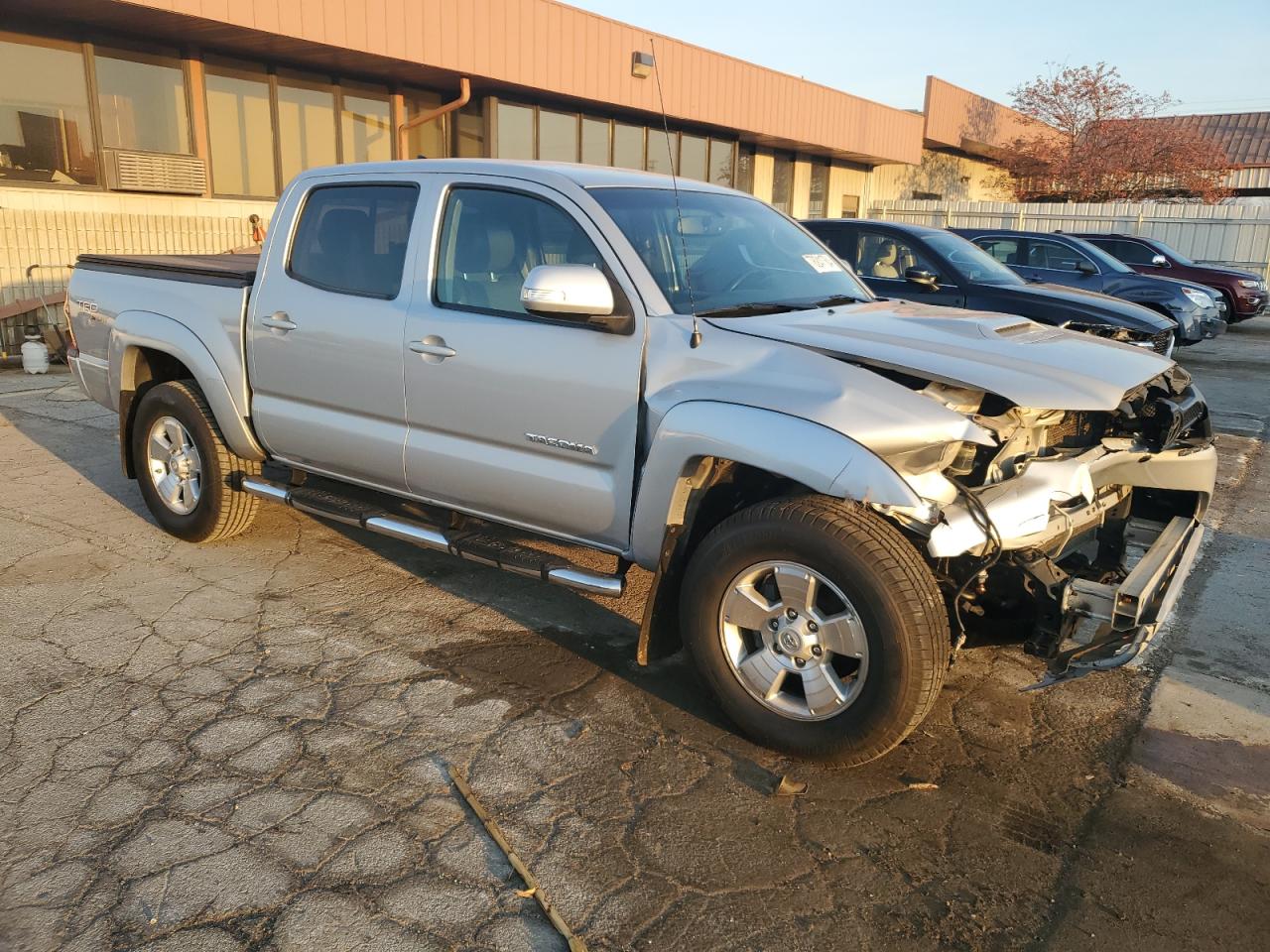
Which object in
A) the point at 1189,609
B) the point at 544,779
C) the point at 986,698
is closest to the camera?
the point at 544,779

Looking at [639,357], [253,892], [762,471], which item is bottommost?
[253,892]

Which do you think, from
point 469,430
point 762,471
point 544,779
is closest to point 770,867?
point 544,779

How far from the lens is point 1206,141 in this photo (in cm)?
3005

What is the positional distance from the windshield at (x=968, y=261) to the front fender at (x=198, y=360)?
6643 millimetres

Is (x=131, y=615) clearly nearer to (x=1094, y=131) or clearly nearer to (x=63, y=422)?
(x=63, y=422)

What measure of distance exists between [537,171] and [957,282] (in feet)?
19.9

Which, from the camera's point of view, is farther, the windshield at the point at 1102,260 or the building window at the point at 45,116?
the windshield at the point at 1102,260

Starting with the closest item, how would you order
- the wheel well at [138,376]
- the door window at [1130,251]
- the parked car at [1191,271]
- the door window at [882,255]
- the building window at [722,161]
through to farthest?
the wheel well at [138,376]
the door window at [882,255]
the parked car at [1191,271]
the door window at [1130,251]
the building window at [722,161]

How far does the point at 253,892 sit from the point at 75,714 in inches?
54.7

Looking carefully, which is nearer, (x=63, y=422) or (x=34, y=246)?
(x=63, y=422)

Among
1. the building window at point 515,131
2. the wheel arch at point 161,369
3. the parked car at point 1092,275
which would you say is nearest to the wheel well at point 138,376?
the wheel arch at point 161,369

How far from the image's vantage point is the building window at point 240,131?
541 inches

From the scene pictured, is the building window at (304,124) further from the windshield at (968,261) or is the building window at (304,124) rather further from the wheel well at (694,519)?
the wheel well at (694,519)

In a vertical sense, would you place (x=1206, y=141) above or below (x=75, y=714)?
above
